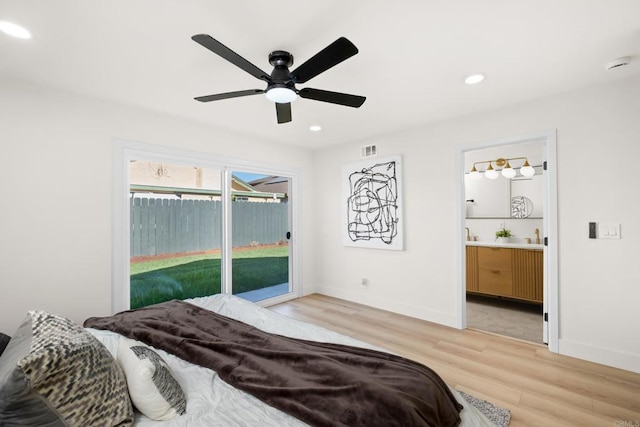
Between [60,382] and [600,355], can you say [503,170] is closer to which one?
[600,355]

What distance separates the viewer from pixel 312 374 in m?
1.40

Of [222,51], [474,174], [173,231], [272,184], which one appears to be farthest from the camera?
[474,174]

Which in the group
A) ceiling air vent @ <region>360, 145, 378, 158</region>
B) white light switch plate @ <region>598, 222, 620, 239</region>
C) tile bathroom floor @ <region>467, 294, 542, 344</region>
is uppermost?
ceiling air vent @ <region>360, 145, 378, 158</region>

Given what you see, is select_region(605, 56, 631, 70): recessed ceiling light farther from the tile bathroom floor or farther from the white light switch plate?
the tile bathroom floor

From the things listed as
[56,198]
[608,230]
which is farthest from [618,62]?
[56,198]

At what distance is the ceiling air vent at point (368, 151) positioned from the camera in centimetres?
428

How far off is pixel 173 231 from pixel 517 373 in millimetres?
3791

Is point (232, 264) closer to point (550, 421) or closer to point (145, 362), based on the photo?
point (145, 362)

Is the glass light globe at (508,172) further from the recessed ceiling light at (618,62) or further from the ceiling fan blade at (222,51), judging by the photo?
the ceiling fan blade at (222,51)

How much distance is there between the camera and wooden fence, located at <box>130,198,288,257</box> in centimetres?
323

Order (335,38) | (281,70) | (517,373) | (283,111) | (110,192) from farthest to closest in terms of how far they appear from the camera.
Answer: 1. (110,192)
2. (517,373)
3. (283,111)
4. (281,70)
5. (335,38)

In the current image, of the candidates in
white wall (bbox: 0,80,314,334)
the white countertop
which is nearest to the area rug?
the white countertop

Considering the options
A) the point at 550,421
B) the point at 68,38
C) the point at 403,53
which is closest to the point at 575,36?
the point at 403,53

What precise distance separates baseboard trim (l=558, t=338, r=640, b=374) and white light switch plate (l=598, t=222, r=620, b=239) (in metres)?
1.01
